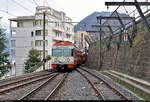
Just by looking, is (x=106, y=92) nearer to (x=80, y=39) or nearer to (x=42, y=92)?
(x=42, y=92)

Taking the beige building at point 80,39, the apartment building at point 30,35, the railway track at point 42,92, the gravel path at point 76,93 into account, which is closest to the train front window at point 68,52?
the railway track at point 42,92

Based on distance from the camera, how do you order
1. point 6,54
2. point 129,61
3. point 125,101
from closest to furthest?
point 125,101 < point 129,61 < point 6,54

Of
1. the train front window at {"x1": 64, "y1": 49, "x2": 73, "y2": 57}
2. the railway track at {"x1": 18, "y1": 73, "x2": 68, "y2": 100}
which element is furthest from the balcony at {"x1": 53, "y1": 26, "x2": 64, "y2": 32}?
the railway track at {"x1": 18, "y1": 73, "x2": 68, "y2": 100}

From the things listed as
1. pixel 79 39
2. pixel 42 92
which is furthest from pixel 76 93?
pixel 79 39

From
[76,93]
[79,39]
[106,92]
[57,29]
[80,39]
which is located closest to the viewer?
[76,93]

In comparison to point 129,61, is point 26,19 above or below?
above

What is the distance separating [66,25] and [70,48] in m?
31.8

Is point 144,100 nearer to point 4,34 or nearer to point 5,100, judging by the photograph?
point 5,100

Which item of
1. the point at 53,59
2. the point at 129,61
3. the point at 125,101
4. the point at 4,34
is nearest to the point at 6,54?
the point at 4,34

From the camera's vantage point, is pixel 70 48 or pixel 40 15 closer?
pixel 70 48

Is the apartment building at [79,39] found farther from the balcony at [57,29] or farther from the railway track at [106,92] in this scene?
the railway track at [106,92]

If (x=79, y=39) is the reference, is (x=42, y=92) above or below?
below

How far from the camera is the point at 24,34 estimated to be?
4147 cm

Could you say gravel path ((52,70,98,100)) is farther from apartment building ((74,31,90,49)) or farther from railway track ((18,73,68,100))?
apartment building ((74,31,90,49))
